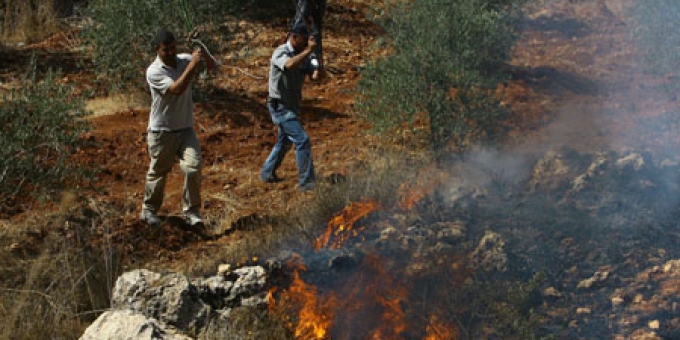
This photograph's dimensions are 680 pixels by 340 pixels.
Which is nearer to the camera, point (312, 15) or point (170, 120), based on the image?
point (170, 120)

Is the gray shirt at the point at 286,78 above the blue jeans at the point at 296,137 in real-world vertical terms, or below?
above

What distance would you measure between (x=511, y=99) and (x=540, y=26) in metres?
3.25

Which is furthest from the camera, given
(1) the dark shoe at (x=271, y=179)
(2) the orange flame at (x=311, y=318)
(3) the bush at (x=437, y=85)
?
(3) the bush at (x=437, y=85)

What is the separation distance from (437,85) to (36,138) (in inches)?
158

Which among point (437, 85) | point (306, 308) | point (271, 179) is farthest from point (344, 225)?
point (437, 85)

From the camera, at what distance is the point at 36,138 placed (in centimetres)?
690

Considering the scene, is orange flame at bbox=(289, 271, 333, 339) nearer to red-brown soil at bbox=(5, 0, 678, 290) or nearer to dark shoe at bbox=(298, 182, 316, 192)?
red-brown soil at bbox=(5, 0, 678, 290)

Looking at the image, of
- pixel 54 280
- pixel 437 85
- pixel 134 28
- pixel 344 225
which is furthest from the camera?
pixel 134 28

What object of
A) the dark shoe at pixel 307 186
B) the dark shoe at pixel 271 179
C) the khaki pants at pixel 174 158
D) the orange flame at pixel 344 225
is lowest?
the dark shoe at pixel 271 179

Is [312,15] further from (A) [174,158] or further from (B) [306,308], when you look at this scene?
(B) [306,308]

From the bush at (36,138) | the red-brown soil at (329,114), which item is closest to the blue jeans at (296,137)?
the red-brown soil at (329,114)

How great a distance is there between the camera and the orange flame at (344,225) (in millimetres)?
6113

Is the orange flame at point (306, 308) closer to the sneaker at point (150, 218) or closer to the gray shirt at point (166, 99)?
the gray shirt at point (166, 99)

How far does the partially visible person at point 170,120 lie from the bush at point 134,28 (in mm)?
3717
